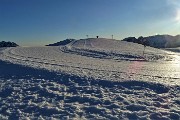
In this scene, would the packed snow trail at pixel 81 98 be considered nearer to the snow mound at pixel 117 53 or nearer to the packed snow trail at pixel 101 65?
the packed snow trail at pixel 101 65

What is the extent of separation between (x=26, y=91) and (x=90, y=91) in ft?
9.54

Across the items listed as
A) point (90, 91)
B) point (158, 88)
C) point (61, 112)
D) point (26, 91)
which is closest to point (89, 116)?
point (61, 112)

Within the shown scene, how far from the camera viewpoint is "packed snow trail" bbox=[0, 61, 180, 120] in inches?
408

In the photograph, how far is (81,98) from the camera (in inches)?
476

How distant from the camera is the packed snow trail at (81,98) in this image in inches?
408

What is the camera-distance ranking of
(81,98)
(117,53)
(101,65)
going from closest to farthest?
(81,98) → (101,65) → (117,53)

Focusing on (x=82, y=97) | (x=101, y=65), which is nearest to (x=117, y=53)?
(x=101, y=65)

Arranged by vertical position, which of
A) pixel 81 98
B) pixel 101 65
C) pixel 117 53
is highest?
pixel 117 53

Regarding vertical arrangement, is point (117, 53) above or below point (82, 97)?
above

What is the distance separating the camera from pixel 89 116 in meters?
10.1

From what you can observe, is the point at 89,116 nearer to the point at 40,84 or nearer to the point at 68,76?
the point at 40,84

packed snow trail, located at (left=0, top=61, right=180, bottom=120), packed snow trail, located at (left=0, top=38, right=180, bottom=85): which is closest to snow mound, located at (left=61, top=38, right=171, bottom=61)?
packed snow trail, located at (left=0, top=38, right=180, bottom=85)

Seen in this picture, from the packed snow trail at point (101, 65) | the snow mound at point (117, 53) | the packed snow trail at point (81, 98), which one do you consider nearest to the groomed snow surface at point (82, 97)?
the packed snow trail at point (81, 98)

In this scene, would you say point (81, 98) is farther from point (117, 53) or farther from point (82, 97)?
point (117, 53)
